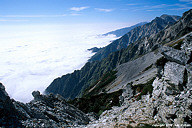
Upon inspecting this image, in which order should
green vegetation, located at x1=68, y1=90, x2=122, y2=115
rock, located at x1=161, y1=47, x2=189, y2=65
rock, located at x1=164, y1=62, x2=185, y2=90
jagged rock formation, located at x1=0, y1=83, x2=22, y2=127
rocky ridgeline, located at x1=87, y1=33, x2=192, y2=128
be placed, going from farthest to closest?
green vegetation, located at x1=68, y1=90, x2=122, y2=115 < rock, located at x1=161, y1=47, x2=189, y2=65 < rock, located at x1=164, y1=62, x2=185, y2=90 < jagged rock formation, located at x1=0, y1=83, x2=22, y2=127 < rocky ridgeline, located at x1=87, y1=33, x2=192, y2=128

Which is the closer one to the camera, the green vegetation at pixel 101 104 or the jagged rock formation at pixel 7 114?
the jagged rock formation at pixel 7 114

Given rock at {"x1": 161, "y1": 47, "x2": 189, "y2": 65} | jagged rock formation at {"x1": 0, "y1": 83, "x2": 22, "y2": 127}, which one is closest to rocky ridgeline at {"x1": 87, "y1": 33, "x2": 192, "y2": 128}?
rock at {"x1": 161, "y1": 47, "x2": 189, "y2": 65}

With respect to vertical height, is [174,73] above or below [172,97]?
above

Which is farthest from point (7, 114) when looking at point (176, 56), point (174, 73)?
point (176, 56)

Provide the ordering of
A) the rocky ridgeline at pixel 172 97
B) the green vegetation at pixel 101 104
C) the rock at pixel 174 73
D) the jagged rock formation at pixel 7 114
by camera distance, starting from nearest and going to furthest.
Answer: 1. the rocky ridgeline at pixel 172 97
2. the jagged rock formation at pixel 7 114
3. the rock at pixel 174 73
4. the green vegetation at pixel 101 104

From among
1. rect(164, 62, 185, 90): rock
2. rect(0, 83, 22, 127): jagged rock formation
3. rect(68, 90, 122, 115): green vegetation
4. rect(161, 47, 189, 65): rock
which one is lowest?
rect(68, 90, 122, 115): green vegetation

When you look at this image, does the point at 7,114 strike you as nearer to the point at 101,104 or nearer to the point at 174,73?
the point at 174,73

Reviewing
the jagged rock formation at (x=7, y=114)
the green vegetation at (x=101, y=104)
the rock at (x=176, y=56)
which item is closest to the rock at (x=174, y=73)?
the rock at (x=176, y=56)

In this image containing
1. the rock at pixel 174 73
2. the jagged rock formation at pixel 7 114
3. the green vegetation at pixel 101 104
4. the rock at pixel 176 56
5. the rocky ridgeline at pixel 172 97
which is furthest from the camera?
the green vegetation at pixel 101 104

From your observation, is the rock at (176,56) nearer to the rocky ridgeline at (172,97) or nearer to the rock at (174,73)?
the rocky ridgeline at (172,97)

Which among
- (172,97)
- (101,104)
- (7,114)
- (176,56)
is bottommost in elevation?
(101,104)

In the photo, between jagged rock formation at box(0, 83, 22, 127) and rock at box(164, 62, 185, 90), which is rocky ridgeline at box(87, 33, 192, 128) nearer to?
rock at box(164, 62, 185, 90)

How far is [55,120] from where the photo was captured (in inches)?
810

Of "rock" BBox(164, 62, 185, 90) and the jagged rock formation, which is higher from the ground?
"rock" BBox(164, 62, 185, 90)
